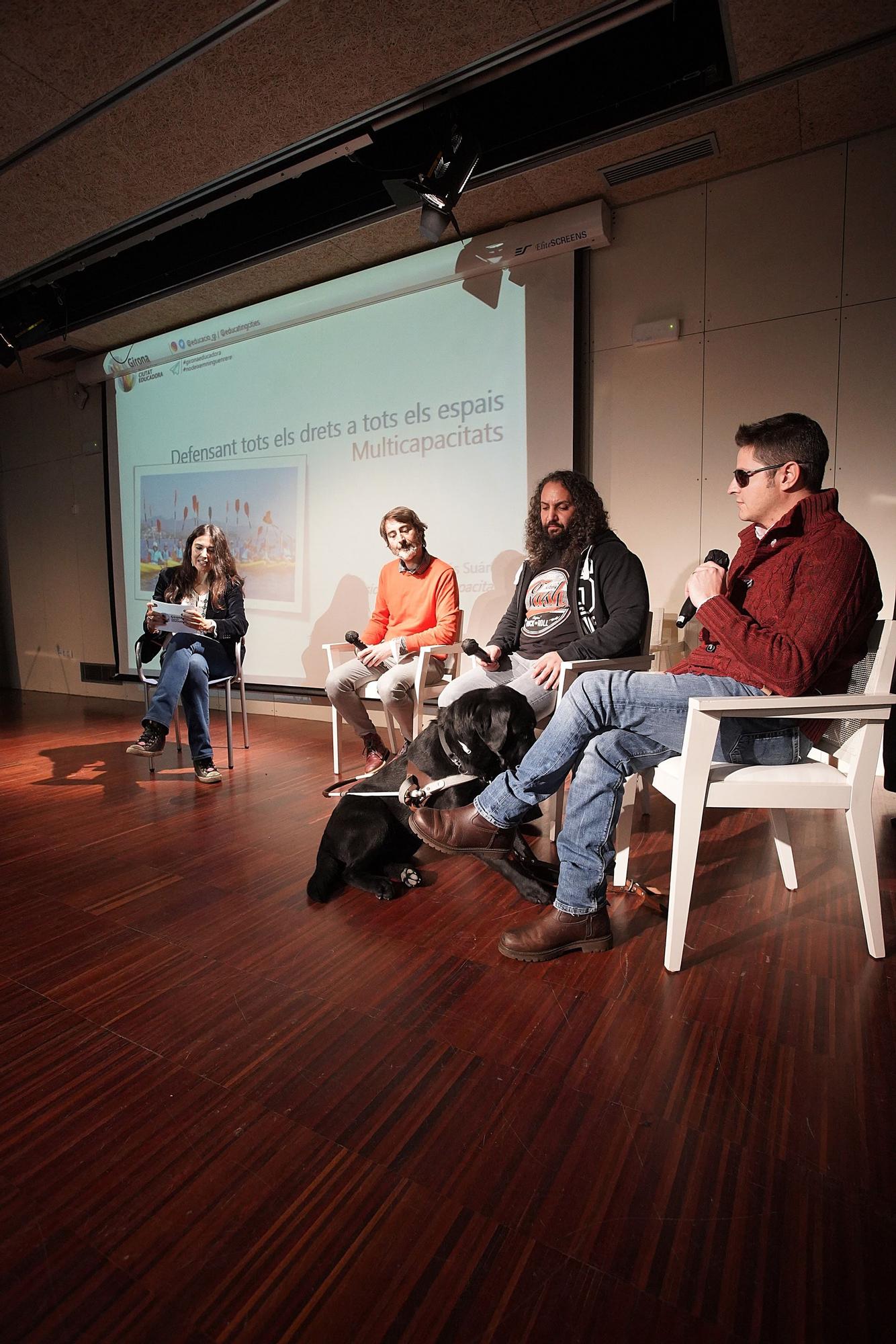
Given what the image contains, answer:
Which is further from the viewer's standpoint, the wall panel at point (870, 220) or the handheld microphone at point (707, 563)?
the wall panel at point (870, 220)

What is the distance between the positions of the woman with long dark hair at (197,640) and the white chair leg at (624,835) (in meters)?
2.02

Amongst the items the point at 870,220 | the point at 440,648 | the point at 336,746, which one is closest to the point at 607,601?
the point at 440,648

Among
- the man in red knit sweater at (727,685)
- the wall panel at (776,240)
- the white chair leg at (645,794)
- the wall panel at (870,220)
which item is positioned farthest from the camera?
the wall panel at (776,240)

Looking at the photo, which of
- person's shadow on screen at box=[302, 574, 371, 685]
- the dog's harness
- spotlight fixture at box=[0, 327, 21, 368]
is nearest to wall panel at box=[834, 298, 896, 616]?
the dog's harness

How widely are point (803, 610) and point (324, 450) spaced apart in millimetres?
3905

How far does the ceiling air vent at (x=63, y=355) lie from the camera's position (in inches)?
233

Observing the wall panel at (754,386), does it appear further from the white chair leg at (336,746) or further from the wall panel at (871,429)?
the white chair leg at (336,746)

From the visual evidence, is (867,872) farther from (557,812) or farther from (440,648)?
(440,648)

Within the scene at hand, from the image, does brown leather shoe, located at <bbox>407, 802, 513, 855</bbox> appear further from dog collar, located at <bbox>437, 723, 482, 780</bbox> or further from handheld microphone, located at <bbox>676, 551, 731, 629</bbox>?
handheld microphone, located at <bbox>676, 551, 731, 629</bbox>

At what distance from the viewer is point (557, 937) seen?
1.61 meters

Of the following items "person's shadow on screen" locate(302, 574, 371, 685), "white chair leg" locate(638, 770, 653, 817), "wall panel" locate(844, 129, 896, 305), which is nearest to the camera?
"white chair leg" locate(638, 770, 653, 817)

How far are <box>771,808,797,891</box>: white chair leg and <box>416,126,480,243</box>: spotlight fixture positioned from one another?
3.09m

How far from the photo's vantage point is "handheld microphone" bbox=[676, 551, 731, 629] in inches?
76.2

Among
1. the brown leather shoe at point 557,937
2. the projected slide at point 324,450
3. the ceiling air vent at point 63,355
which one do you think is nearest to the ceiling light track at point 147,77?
the projected slide at point 324,450
